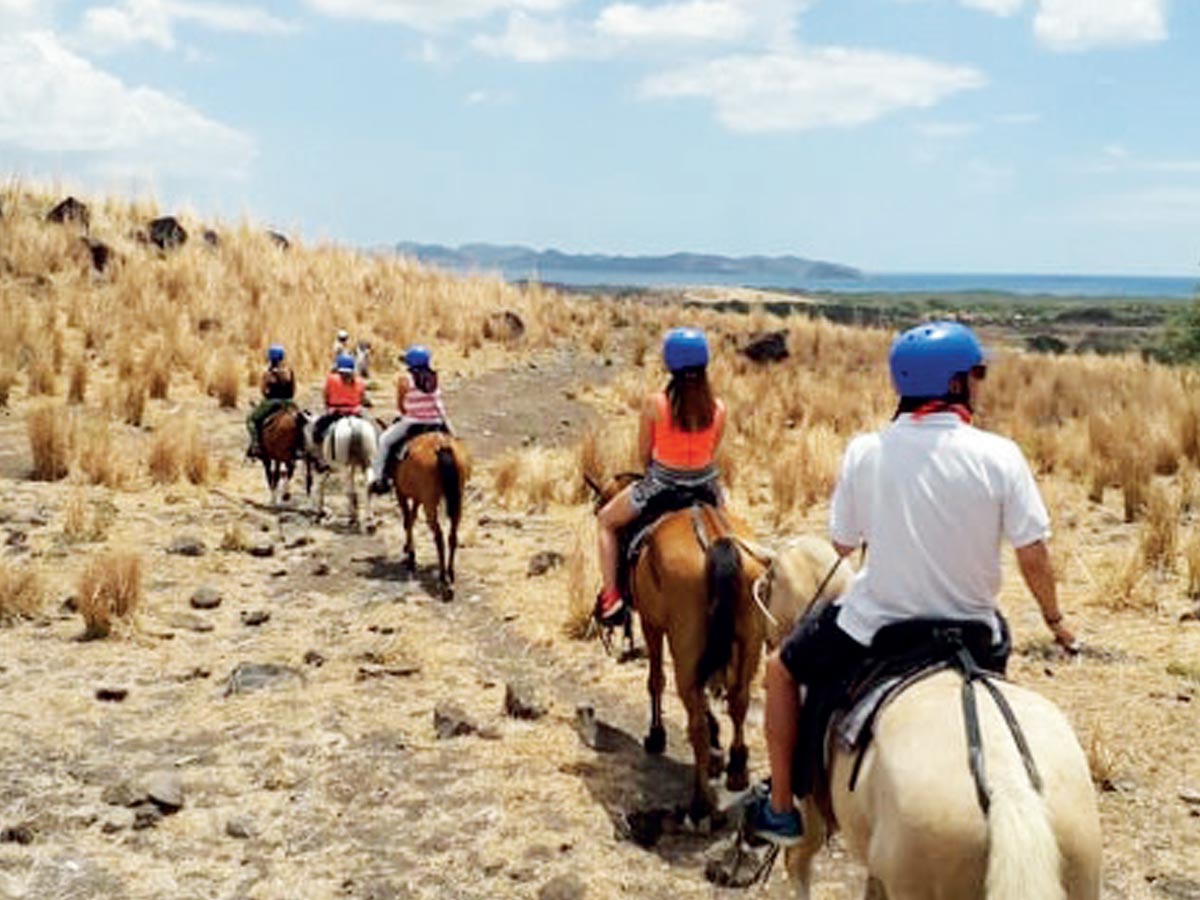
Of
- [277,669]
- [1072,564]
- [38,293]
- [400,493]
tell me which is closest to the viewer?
[277,669]

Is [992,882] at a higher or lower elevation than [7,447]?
higher

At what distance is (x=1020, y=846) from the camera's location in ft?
9.73

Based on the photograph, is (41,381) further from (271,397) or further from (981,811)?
(981,811)

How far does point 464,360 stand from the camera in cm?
2719

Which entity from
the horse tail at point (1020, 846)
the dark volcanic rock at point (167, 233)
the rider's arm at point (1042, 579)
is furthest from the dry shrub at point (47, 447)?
the dark volcanic rock at point (167, 233)

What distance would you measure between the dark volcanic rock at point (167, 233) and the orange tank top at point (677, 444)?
88.6 ft

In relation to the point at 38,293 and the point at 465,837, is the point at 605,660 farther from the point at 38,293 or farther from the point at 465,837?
the point at 38,293

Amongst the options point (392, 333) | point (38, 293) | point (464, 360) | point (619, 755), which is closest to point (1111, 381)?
point (464, 360)

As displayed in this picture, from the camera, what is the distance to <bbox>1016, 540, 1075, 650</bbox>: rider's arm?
12.5 ft

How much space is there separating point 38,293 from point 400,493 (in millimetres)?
16943

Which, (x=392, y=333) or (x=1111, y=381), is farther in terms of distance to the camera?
(x=392, y=333)

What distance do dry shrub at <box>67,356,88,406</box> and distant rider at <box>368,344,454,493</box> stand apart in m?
9.10

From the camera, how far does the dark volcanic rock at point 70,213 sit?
30.5m

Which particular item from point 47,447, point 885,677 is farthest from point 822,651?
point 47,447
